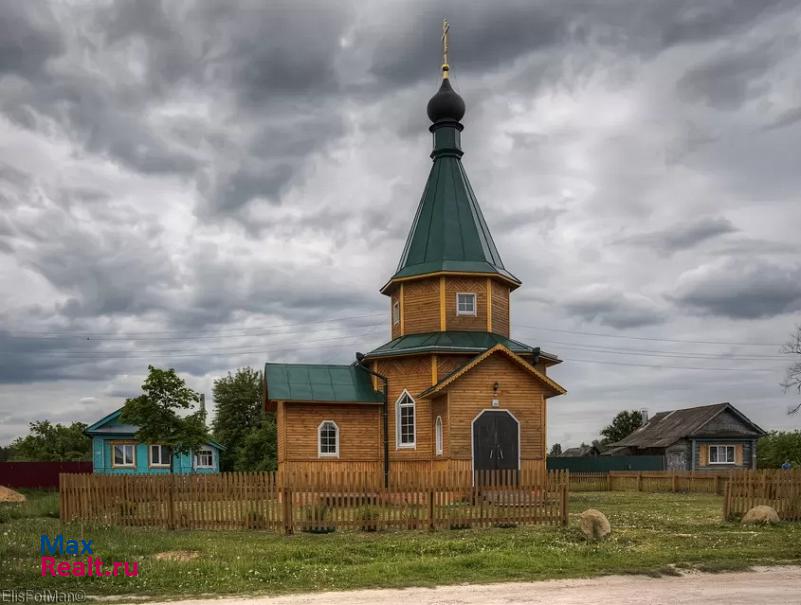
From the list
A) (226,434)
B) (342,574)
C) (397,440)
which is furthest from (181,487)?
(226,434)

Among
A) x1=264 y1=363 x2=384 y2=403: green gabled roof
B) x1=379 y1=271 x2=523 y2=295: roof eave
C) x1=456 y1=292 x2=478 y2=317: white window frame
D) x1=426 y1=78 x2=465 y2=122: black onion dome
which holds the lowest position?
Answer: x1=264 y1=363 x2=384 y2=403: green gabled roof

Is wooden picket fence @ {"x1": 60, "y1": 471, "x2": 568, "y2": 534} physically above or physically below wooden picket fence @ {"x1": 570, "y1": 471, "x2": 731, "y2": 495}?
above

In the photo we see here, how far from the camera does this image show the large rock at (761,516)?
16.9 m

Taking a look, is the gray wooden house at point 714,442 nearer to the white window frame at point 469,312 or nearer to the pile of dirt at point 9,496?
the white window frame at point 469,312

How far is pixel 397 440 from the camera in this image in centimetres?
2683

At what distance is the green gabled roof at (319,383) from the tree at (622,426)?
42892 mm

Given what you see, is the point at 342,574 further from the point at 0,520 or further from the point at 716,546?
the point at 0,520

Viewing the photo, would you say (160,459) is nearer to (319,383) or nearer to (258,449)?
(258,449)

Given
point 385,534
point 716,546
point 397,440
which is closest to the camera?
point 716,546

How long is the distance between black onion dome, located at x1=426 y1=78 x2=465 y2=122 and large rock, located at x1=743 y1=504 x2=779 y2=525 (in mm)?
18247

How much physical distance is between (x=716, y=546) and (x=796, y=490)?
5433 mm

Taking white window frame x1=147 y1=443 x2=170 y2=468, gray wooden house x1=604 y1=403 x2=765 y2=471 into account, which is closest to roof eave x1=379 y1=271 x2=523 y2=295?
white window frame x1=147 y1=443 x2=170 y2=468

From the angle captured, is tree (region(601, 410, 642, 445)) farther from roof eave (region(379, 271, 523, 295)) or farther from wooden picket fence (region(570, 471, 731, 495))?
roof eave (region(379, 271, 523, 295))

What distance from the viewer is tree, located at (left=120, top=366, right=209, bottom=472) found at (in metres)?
23.9
